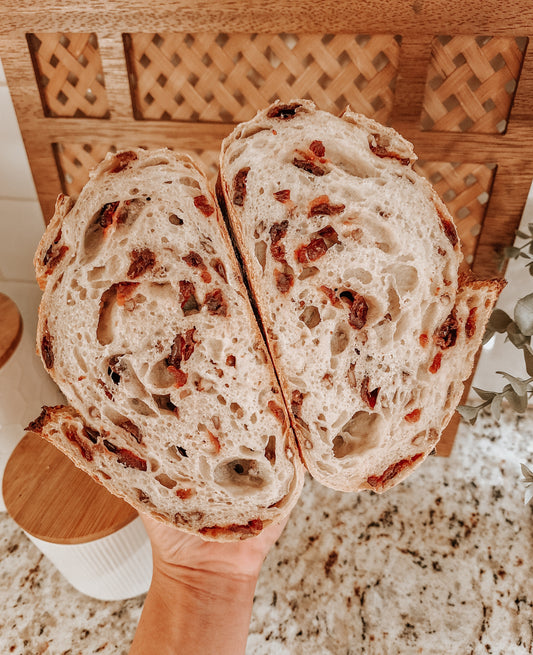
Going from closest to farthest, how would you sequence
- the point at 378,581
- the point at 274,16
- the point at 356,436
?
1. the point at 356,436
2. the point at 274,16
3. the point at 378,581

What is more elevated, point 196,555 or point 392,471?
point 392,471

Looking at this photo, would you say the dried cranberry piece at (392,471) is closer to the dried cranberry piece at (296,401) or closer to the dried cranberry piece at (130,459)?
the dried cranberry piece at (296,401)

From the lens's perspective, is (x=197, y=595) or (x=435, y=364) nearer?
(x=435, y=364)

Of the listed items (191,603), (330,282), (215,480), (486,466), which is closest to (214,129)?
(330,282)

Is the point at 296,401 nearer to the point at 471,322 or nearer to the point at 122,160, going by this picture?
the point at 471,322

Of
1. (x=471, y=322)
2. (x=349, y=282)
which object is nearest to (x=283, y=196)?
(x=349, y=282)

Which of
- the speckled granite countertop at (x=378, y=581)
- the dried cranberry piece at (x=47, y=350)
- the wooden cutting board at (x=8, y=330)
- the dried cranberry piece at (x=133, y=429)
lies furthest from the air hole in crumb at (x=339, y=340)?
the wooden cutting board at (x=8, y=330)

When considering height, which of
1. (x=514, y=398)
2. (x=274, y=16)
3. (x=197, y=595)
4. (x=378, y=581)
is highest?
(x=274, y=16)

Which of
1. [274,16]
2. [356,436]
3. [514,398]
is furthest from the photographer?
[514,398]

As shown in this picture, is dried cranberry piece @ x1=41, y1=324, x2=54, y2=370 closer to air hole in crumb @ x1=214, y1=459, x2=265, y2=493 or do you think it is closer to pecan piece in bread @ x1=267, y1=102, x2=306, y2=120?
air hole in crumb @ x1=214, y1=459, x2=265, y2=493
